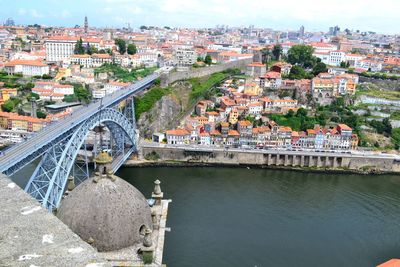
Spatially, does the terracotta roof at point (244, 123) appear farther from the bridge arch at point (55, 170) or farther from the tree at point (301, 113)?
the bridge arch at point (55, 170)

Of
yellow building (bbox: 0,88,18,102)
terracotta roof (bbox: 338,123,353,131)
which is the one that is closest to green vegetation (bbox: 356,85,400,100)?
terracotta roof (bbox: 338,123,353,131)

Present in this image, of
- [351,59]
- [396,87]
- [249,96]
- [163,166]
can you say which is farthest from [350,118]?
[351,59]

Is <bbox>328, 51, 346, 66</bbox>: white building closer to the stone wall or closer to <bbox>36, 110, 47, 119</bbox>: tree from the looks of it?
the stone wall

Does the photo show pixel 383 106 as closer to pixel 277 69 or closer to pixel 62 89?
pixel 277 69

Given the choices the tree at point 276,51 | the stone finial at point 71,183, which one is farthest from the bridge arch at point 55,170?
the tree at point 276,51

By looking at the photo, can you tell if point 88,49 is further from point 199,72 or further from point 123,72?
point 199,72

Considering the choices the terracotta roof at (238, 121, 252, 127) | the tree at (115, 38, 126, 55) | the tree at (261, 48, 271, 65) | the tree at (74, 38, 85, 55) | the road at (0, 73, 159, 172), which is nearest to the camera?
the road at (0, 73, 159, 172)

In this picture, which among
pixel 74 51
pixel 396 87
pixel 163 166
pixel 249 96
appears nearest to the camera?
pixel 163 166

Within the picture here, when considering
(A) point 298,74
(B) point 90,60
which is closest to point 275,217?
(A) point 298,74
